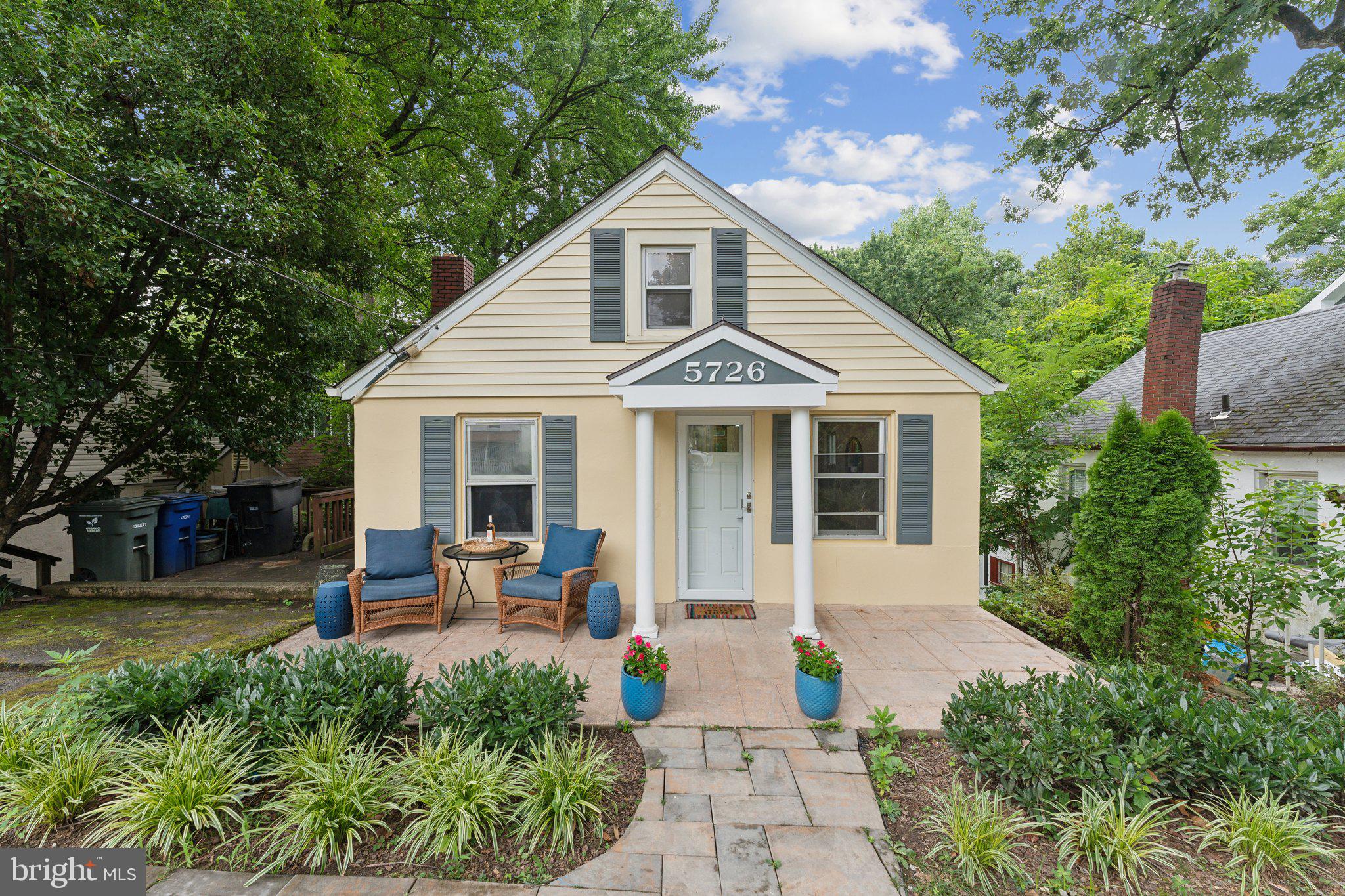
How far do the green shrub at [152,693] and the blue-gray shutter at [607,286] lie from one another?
172 inches

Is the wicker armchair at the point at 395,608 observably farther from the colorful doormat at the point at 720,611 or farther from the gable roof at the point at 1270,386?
the gable roof at the point at 1270,386

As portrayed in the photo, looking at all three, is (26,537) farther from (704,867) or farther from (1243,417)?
(1243,417)

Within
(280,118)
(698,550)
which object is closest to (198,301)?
(280,118)

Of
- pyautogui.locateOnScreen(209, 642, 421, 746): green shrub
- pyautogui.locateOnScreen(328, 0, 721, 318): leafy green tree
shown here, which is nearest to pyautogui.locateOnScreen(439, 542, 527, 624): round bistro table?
pyautogui.locateOnScreen(209, 642, 421, 746): green shrub

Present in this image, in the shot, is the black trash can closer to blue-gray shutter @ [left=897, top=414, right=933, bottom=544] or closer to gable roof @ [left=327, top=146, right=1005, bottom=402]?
gable roof @ [left=327, top=146, right=1005, bottom=402]

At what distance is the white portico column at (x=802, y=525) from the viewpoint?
489 cm

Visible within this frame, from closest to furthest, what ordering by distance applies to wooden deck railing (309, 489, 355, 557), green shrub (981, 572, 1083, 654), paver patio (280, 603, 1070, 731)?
paver patio (280, 603, 1070, 731), green shrub (981, 572, 1083, 654), wooden deck railing (309, 489, 355, 557)

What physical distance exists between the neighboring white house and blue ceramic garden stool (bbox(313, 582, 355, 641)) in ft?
28.9

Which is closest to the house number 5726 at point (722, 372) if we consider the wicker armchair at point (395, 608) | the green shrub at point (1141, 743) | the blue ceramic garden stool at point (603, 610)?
the blue ceramic garden stool at point (603, 610)

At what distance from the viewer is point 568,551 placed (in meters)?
5.45

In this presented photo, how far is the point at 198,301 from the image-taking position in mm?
6688

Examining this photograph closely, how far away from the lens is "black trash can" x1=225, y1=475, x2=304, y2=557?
8430mm

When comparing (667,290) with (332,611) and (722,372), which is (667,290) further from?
(332,611)

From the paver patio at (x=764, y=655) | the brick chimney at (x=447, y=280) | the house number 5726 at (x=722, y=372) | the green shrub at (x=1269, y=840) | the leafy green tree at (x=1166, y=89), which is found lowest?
the paver patio at (x=764, y=655)
